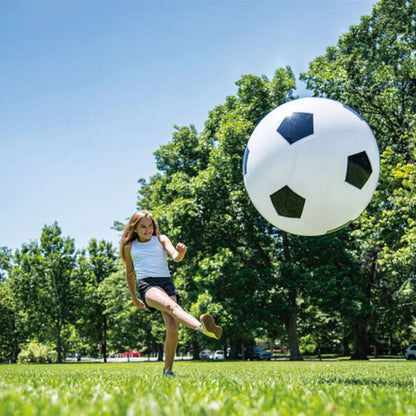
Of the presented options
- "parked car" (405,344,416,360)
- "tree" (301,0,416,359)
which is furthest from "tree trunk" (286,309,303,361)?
"parked car" (405,344,416,360)

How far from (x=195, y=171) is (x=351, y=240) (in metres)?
9.61

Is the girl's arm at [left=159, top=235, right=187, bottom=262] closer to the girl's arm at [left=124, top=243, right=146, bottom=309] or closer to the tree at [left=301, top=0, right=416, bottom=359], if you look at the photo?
the girl's arm at [left=124, top=243, right=146, bottom=309]

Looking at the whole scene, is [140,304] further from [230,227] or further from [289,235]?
[289,235]

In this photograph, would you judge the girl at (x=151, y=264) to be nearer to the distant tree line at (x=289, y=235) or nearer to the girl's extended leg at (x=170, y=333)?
the girl's extended leg at (x=170, y=333)

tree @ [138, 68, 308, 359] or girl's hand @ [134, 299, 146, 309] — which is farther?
tree @ [138, 68, 308, 359]

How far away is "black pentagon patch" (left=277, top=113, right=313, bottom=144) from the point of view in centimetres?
464

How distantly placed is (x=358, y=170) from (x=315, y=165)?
1.74ft

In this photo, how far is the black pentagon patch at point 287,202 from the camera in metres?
4.73

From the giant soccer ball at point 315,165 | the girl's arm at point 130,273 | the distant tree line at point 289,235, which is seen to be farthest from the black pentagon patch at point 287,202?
the distant tree line at point 289,235

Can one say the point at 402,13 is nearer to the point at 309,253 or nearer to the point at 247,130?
the point at 247,130

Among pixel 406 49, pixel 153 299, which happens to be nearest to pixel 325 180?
pixel 153 299

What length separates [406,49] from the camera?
21.4 metres

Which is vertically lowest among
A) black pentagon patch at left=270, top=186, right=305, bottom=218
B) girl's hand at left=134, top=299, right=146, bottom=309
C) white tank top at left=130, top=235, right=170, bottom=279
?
girl's hand at left=134, top=299, right=146, bottom=309

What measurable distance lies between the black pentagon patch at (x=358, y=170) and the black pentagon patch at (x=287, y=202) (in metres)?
0.61
